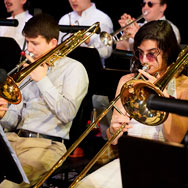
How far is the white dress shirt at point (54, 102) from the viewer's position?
A: 289 cm

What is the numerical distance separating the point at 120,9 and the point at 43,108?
3.30 metres

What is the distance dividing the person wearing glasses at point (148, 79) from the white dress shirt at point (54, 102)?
0.40 metres

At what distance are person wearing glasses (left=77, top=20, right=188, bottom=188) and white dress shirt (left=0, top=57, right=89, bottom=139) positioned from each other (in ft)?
1.30

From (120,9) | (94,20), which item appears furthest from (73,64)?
(120,9)

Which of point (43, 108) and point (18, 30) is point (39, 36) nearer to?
point (43, 108)

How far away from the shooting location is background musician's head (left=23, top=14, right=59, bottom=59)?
3.11 m

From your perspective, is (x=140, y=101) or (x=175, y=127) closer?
(x=140, y=101)

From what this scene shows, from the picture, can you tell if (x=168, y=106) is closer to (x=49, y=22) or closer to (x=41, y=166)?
(x=41, y=166)

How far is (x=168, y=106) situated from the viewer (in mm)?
1265

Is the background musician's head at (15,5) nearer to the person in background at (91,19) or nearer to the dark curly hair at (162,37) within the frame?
the person in background at (91,19)

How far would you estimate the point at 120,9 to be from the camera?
5930 mm

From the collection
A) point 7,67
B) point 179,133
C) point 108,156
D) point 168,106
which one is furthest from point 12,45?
point 168,106

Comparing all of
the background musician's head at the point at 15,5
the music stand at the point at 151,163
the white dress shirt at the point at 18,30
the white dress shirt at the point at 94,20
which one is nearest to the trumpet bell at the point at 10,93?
the music stand at the point at 151,163

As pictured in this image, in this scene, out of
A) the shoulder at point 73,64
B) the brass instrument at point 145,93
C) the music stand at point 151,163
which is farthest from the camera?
the shoulder at point 73,64
